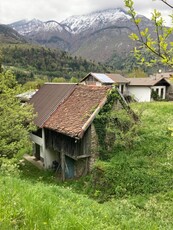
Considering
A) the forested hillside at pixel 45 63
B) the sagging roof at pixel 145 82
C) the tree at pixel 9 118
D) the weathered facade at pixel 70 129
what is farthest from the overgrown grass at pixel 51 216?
the forested hillside at pixel 45 63

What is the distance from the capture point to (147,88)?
45812mm

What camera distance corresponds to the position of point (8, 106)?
17.2 meters

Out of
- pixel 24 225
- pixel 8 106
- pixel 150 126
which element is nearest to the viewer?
pixel 24 225

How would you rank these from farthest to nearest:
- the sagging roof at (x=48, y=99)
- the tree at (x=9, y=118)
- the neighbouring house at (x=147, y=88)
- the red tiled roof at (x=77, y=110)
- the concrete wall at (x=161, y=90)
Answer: the concrete wall at (x=161, y=90)
the neighbouring house at (x=147, y=88)
the sagging roof at (x=48, y=99)
the red tiled roof at (x=77, y=110)
the tree at (x=9, y=118)

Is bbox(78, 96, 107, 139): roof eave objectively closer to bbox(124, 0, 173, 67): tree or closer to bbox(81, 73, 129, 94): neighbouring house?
bbox(124, 0, 173, 67): tree

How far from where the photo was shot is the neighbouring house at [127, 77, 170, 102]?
4566cm

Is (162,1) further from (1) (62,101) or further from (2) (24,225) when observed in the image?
(1) (62,101)

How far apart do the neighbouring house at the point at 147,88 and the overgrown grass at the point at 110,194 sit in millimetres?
21861

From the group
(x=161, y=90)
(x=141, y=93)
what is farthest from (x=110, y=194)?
(x=161, y=90)

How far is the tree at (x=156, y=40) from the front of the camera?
3.25 m

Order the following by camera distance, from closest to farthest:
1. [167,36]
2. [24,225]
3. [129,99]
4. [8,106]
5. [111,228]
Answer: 1. [167,36]
2. [24,225]
3. [111,228]
4. [8,106]
5. [129,99]

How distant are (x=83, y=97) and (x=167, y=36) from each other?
16821mm

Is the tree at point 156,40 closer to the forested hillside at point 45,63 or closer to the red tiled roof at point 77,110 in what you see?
the red tiled roof at point 77,110

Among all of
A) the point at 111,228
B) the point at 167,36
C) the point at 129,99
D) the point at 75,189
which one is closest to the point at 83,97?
the point at 75,189
